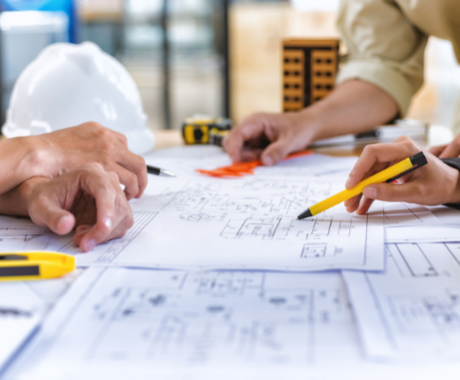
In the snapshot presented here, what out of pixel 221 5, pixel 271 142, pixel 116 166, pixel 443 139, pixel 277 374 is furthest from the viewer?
pixel 221 5

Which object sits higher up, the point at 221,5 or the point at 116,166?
the point at 221,5

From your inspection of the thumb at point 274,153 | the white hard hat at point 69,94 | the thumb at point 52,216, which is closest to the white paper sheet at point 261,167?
the thumb at point 274,153

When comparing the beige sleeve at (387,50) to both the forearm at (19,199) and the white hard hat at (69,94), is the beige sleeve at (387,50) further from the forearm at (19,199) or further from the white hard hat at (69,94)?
the forearm at (19,199)

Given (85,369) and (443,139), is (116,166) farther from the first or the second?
(443,139)

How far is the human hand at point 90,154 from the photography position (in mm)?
598

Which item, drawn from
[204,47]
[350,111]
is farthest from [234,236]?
[204,47]

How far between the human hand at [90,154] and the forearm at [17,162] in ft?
0.03

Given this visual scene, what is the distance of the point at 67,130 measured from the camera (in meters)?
0.65

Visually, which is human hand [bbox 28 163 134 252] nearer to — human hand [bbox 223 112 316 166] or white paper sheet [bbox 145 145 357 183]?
white paper sheet [bbox 145 145 357 183]

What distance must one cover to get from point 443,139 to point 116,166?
30.6 inches

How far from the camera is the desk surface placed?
0.99 metres

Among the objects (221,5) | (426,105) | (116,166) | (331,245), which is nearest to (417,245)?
(331,245)

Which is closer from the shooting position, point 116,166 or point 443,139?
point 116,166

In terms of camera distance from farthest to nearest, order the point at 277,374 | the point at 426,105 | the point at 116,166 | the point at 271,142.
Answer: the point at 426,105 < the point at 271,142 < the point at 116,166 < the point at 277,374
